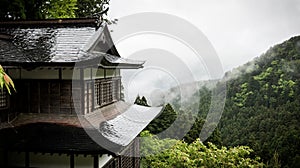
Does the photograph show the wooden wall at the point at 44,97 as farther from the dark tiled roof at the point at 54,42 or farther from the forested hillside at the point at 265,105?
the forested hillside at the point at 265,105

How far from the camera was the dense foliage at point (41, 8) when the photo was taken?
562 inches

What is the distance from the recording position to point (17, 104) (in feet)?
26.6

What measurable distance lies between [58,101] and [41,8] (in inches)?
404

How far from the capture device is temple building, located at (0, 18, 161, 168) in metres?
6.89

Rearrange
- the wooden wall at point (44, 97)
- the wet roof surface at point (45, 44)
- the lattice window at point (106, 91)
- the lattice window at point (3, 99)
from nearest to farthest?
the wet roof surface at point (45, 44) < the lattice window at point (3, 99) < the wooden wall at point (44, 97) < the lattice window at point (106, 91)

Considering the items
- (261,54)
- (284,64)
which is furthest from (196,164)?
(261,54)

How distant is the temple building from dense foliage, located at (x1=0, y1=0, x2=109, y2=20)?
4793 mm

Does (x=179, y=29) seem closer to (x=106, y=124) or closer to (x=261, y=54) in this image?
(x=106, y=124)

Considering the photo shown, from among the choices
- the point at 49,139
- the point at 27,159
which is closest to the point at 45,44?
the point at 49,139

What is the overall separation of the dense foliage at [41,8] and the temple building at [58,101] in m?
4.79

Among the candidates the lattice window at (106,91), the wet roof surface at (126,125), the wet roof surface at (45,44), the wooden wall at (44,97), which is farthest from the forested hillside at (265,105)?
the wooden wall at (44,97)

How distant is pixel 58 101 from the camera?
7930mm

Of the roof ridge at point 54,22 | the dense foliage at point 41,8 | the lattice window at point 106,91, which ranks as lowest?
the lattice window at point 106,91

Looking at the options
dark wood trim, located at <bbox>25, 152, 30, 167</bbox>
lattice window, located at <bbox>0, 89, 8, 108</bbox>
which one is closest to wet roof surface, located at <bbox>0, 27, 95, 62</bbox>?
lattice window, located at <bbox>0, 89, 8, 108</bbox>
